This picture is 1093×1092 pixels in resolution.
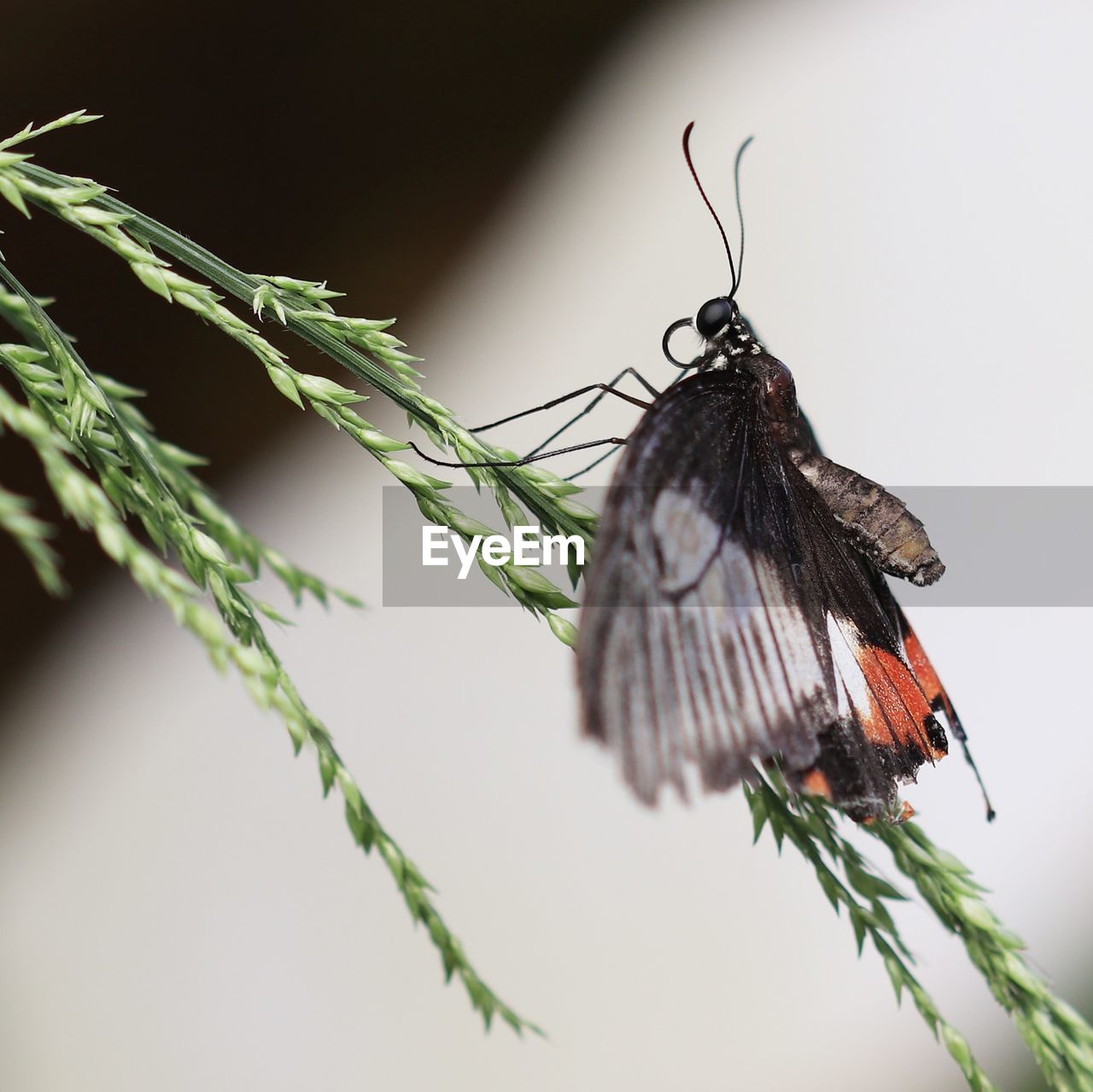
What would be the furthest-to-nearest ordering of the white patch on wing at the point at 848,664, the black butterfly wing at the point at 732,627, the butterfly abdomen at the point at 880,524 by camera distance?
the butterfly abdomen at the point at 880,524
the white patch on wing at the point at 848,664
the black butterfly wing at the point at 732,627

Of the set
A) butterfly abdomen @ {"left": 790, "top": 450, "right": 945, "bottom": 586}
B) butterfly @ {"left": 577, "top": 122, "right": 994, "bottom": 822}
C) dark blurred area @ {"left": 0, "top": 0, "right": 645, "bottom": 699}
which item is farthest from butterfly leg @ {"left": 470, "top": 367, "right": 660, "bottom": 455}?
dark blurred area @ {"left": 0, "top": 0, "right": 645, "bottom": 699}

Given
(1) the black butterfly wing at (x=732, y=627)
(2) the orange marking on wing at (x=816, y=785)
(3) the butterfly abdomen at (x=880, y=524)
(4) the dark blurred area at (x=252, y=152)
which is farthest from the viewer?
(4) the dark blurred area at (x=252, y=152)

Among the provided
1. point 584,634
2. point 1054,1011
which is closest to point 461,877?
point 1054,1011

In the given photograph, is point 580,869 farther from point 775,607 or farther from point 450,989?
point 775,607

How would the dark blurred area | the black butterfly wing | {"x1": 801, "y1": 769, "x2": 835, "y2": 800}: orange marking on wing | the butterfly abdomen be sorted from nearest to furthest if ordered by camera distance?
the black butterfly wing < {"x1": 801, "y1": 769, "x2": 835, "y2": 800}: orange marking on wing < the butterfly abdomen < the dark blurred area

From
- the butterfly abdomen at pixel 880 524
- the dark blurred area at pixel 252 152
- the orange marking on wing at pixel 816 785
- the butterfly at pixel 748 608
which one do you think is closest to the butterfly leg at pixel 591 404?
the butterfly at pixel 748 608

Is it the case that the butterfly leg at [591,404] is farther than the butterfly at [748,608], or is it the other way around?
the butterfly leg at [591,404]

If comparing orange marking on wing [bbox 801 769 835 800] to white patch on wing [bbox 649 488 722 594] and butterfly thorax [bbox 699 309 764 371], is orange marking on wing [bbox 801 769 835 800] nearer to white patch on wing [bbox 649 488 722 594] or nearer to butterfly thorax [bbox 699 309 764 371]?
white patch on wing [bbox 649 488 722 594]

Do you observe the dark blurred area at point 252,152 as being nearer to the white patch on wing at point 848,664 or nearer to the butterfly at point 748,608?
the butterfly at point 748,608

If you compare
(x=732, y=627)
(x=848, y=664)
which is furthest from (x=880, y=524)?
(x=732, y=627)
